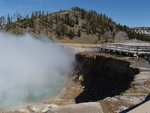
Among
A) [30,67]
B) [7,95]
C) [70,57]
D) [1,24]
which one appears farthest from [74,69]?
[1,24]

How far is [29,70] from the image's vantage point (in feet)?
46.7

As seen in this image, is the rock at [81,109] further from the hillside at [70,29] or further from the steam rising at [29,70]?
the hillside at [70,29]

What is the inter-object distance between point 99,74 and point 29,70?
22.7 ft

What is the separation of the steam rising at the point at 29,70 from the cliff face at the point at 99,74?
6.52 feet

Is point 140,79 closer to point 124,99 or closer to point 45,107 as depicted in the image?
point 124,99

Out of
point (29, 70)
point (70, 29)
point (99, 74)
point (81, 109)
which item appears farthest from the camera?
point (70, 29)

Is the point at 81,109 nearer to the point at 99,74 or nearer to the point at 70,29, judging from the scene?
the point at 99,74

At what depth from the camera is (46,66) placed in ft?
52.3

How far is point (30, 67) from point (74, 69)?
4.74 m

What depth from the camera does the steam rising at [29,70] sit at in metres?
10.1

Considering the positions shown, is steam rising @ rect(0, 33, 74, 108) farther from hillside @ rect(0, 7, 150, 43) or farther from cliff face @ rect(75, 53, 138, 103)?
hillside @ rect(0, 7, 150, 43)

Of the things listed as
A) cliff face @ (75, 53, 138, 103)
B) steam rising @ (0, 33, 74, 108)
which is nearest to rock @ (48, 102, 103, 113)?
cliff face @ (75, 53, 138, 103)

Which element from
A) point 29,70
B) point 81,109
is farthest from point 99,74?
point 81,109

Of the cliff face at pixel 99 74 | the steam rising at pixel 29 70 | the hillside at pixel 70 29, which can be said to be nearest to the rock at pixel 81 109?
the cliff face at pixel 99 74
